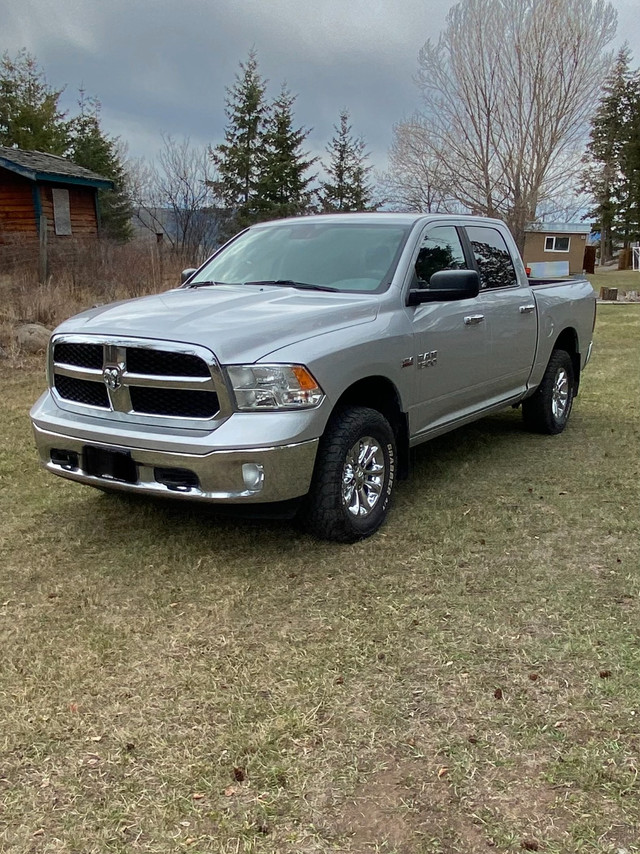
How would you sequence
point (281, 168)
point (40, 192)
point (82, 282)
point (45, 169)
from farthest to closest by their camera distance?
point (281, 168) → point (40, 192) → point (45, 169) → point (82, 282)

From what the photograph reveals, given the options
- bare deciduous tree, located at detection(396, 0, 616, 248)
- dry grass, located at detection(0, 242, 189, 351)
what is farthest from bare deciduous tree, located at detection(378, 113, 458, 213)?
dry grass, located at detection(0, 242, 189, 351)

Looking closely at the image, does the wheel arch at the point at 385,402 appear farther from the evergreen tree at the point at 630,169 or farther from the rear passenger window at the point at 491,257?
the evergreen tree at the point at 630,169

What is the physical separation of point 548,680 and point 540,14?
37225 millimetres

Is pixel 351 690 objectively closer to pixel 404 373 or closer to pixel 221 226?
pixel 404 373

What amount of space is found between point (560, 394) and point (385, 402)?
117 inches

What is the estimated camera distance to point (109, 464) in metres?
3.96

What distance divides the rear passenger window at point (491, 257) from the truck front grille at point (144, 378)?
8.78 feet

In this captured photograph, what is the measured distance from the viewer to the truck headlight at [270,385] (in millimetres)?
3762

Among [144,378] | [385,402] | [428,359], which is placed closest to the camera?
[144,378]

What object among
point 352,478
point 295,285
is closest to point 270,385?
point 352,478

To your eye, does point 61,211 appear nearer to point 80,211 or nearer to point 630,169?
point 80,211

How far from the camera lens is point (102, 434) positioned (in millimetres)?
3961

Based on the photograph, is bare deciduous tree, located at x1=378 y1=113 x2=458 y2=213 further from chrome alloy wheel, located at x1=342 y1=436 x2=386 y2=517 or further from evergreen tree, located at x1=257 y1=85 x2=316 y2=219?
chrome alloy wheel, located at x1=342 y1=436 x2=386 y2=517

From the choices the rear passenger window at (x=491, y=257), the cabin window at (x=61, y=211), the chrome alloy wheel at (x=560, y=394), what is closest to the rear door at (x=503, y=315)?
the rear passenger window at (x=491, y=257)
